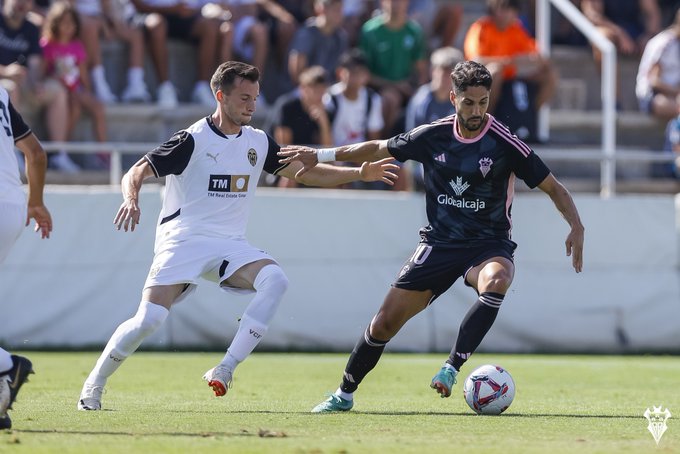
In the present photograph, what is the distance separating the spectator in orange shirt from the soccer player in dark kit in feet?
25.2

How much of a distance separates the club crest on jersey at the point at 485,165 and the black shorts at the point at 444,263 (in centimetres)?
48

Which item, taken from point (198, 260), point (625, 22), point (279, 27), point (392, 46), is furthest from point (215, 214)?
point (625, 22)

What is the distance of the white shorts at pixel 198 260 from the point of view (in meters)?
8.62

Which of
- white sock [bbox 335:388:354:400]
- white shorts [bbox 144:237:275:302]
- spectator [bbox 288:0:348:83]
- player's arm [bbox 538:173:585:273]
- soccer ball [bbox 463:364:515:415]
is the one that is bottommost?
white sock [bbox 335:388:354:400]

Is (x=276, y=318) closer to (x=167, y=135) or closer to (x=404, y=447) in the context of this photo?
(x=167, y=135)

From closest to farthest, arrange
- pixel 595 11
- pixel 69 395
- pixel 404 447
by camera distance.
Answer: pixel 404 447 < pixel 69 395 < pixel 595 11

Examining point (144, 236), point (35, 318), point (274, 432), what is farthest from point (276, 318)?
point (274, 432)

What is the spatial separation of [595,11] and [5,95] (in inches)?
504

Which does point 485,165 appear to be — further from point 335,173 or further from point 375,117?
point 375,117

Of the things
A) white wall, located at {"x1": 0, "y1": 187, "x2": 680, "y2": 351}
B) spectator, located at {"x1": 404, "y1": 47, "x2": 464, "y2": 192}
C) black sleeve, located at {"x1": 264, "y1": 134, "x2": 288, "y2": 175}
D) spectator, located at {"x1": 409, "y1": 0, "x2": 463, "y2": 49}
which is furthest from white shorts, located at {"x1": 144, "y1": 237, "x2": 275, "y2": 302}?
spectator, located at {"x1": 409, "y1": 0, "x2": 463, "y2": 49}

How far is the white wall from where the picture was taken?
46.2 ft

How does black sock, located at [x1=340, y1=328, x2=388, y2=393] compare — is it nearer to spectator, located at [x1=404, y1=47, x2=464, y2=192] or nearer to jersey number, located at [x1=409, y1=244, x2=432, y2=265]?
jersey number, located at [x1=409, y1=244, x2=432, y2=265]

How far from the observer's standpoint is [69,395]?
30.7ft

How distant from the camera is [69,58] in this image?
15.5 m
